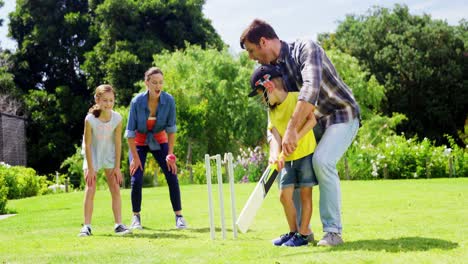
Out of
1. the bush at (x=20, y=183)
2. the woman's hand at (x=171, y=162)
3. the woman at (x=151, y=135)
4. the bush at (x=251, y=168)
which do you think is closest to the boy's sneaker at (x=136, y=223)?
the woman at (x=151, y=135)

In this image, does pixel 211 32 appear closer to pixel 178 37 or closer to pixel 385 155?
pixel 178 37

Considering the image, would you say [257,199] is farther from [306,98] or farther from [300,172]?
[306,98]

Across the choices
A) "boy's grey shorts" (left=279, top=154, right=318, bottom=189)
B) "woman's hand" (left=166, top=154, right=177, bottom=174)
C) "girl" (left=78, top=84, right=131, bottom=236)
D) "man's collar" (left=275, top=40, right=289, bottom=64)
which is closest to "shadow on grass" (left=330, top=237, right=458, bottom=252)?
"boy's grey shorts" (left=279, top=154, right=318, bottom=189)

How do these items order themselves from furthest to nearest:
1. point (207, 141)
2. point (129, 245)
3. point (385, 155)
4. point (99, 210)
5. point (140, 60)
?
point (140, 60) < point (207, 141) < point (385, 155) < point (99, 210) < point (129, 245)

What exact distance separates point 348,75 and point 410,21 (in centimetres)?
1282

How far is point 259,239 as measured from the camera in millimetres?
5992

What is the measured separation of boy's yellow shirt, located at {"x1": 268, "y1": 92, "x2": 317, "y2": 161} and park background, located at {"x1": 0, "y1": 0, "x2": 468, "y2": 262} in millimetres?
20518

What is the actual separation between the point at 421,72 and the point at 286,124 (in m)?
37.1

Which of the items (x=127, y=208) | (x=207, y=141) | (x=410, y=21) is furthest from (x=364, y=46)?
(x=127, y=208)

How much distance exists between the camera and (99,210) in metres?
11.7

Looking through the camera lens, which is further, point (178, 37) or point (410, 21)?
point (410, 21)

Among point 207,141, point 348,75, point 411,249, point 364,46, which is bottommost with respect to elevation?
point 411,249

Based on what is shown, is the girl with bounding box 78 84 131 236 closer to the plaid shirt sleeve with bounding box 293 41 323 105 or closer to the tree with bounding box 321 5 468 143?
the plaid shirt sleeve with bounding box 293 41 323 105

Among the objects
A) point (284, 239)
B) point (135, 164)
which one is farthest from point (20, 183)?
point (284, 239)
